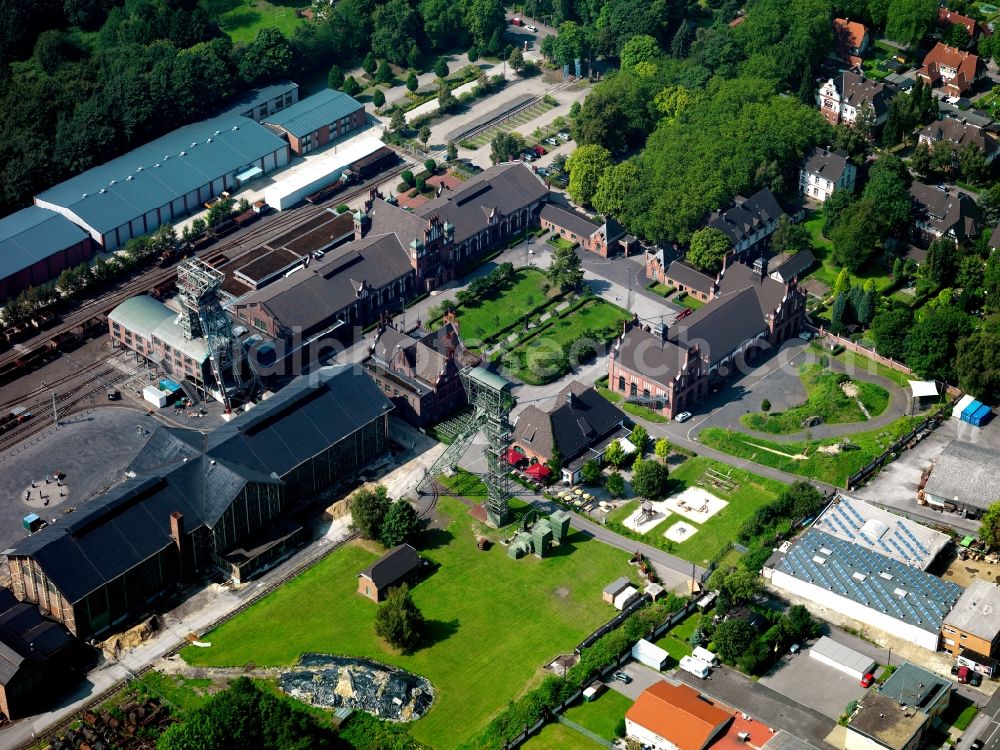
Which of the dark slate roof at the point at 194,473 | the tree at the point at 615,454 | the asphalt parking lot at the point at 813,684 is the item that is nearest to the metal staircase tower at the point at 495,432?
the tree at the point at 615,454

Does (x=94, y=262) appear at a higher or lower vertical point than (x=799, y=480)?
higher

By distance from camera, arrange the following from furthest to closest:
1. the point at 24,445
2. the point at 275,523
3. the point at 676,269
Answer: the point at 676,269, the point at 24,445, the point at 275,523

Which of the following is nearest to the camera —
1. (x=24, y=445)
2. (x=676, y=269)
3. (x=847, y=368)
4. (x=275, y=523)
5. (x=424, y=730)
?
(x=424, y=730)

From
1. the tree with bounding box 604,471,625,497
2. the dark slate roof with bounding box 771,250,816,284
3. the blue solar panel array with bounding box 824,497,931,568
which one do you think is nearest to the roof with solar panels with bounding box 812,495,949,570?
the blue solar panel array with bounding box 824,497,931,568

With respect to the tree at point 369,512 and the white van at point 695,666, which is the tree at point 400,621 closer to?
the tree at point 369,512

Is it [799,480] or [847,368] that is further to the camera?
[847,368]

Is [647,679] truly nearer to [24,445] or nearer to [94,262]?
[24,445]

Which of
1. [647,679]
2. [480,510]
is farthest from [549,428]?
[647,679]

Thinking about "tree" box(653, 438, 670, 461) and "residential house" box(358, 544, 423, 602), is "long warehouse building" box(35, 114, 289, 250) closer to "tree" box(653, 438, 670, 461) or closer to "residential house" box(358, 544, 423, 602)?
"residential house" box(358, 544, 423, 602)
